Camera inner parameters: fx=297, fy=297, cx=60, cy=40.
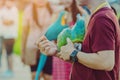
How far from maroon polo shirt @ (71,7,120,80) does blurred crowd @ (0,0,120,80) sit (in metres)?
1.00

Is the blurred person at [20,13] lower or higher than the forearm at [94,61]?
higher

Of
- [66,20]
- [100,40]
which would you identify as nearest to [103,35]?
[100,40]

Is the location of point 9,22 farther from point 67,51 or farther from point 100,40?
point 100,40

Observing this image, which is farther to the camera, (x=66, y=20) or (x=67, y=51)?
(x=66, y=20)

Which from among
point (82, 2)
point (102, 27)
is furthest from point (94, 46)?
point (82, 2)

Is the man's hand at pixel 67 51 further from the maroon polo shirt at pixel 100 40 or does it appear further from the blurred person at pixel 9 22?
the blurred person at pixel 9 22

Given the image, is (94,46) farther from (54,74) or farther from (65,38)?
(54,74)

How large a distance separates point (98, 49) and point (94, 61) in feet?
0.14

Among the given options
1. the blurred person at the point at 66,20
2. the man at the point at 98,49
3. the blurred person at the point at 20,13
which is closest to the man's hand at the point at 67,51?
the man at the point at 98,49

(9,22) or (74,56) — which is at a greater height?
(9,22)

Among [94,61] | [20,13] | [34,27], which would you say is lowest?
[94,61]

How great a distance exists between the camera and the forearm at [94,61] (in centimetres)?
99

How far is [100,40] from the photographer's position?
1.00m

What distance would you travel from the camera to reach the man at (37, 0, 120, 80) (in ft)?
3.26
